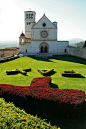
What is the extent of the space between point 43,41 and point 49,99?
43667mm

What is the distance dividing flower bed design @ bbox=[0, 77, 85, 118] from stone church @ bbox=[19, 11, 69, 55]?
4135 cm

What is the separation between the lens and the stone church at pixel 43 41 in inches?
1940

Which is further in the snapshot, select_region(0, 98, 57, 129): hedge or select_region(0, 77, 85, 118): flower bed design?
select_region(0, 77, 85, 118): flower bed design

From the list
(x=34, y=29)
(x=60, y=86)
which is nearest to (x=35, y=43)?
(x=34, y=29)

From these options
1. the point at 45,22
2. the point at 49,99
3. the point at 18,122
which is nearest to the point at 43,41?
the point at 45,22

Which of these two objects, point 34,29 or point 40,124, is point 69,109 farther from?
point 34,29

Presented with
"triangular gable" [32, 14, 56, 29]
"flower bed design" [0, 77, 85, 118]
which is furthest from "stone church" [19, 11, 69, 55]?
"flower bed design" [0, 77, 85, 118]

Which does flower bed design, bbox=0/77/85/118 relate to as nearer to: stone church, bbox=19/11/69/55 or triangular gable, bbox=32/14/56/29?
stone church, bbox=19/11/69/55

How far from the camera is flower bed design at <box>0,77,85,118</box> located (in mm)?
7047

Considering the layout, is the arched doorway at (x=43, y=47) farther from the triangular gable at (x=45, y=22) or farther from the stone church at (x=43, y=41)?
the triangular gable at (x=45, y=22)

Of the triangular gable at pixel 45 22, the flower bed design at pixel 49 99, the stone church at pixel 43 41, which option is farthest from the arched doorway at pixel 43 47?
the flower bed design at pixel 49 99

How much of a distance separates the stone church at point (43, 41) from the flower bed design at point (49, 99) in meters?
41.3

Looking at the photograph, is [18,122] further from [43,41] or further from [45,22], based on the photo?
[45,22]

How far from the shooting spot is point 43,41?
164ft
